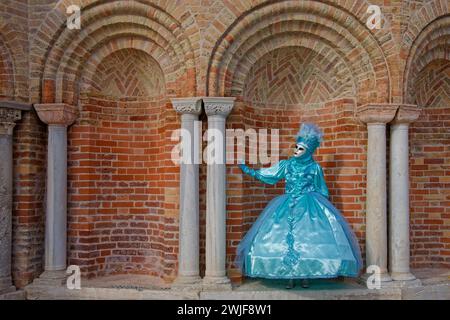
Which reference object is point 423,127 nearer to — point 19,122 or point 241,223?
point 241,223

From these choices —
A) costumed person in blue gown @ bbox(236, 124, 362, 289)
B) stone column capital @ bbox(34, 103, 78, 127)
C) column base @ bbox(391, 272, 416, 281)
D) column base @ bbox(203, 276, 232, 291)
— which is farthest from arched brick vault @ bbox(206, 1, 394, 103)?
column base @ bbox(203, 276, 232, 291)

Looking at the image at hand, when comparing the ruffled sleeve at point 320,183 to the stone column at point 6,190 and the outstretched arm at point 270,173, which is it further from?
the stone column at point 6,190

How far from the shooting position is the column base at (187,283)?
538 cm

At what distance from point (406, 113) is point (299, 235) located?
1.91m

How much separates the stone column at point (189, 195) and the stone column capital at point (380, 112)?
1938 mm

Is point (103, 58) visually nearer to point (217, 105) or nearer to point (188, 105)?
point (188, 105)

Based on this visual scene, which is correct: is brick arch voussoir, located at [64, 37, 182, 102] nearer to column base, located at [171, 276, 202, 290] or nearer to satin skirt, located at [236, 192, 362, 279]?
satin skirt, located at [236, 192, 362, 279]

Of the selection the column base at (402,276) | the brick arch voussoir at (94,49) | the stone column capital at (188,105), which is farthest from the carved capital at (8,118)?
the column base at (402,276)

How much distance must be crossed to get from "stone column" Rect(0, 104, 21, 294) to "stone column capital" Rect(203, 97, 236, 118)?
2.22m

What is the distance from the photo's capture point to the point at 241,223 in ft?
18.5

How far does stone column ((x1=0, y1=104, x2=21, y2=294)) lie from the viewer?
18.0ft

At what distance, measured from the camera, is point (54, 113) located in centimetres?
562

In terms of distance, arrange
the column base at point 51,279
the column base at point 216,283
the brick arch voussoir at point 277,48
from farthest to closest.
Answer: the brick arch voussoir at point 277,48
the column base at point 51,279
the column base at point 216,283

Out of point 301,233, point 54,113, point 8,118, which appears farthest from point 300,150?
point 8,118
